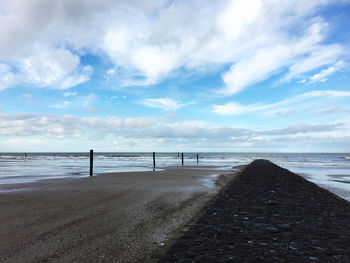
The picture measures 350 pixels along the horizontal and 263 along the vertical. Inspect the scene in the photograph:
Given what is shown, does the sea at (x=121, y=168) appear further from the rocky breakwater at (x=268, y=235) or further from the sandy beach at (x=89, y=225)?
the sandy beach at (x=89, y=225)

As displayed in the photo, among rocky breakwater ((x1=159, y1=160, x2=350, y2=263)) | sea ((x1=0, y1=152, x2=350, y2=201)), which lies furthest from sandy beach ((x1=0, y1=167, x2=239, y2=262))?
sea ((x1=0, y1=152, x2=350, y2=201))

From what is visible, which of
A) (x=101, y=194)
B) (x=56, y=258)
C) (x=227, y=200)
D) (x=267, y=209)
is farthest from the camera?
(x=101, y=194)

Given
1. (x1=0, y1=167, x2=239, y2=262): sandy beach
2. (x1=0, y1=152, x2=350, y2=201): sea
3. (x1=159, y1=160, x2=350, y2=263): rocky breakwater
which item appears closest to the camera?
(x1=159, y1=160, x2=350, y2=263): rocky breakwater

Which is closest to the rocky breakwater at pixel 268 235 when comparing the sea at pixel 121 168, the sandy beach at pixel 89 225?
the sandy beach at pixel 89 225

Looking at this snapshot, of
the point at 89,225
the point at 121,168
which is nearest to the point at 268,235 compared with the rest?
the point at 89,225

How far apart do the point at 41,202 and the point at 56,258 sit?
526 cm

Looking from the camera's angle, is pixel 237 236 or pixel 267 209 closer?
pixel 237 236

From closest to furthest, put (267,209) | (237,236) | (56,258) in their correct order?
1. (56,258)
2. (237,236)
3. (267,209)

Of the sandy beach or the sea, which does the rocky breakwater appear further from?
the sea

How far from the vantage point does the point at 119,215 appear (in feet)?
21.2

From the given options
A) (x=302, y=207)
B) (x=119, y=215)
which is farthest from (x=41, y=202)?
(x=302, y=207)

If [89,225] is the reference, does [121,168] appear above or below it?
below

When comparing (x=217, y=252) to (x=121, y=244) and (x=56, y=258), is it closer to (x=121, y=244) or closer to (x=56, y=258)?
(x=121, y=244)

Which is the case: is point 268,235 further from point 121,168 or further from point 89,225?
point 121,168
